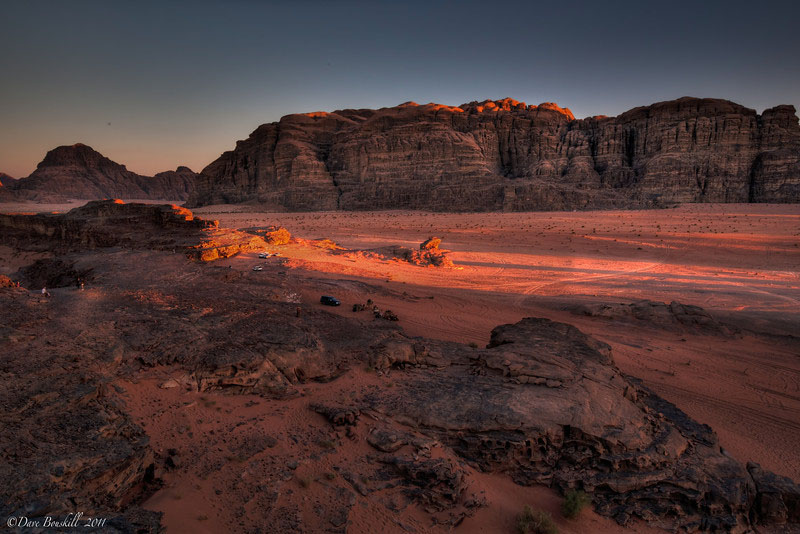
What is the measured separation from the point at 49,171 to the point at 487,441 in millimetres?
183911

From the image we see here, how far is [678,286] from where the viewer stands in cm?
1755

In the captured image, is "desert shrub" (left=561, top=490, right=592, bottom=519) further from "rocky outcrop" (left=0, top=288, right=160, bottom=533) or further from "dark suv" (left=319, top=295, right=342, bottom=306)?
"dark suv" (left=319, top=295, right=342, bottom=306)


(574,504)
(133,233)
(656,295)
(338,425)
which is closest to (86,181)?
(133,233)

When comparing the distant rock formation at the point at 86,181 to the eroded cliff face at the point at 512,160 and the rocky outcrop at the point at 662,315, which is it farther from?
the rocky outcrop at the point at 662,315

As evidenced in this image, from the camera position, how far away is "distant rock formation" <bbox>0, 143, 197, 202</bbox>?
417 ft

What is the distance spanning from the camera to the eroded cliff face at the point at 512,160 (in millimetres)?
63125

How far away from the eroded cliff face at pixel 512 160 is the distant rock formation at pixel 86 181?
68673mm

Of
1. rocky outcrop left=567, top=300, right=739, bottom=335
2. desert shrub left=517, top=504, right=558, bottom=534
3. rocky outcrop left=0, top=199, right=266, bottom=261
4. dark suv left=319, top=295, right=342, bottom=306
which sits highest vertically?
rocky outcrop left=0, top=199, right=266, bottom=261

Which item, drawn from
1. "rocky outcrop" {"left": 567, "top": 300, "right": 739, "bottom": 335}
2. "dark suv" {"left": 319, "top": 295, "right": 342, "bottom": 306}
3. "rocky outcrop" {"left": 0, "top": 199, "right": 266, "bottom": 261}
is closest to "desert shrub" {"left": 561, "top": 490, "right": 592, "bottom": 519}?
"dark suv" {"left": 319, "top": 295, "right": 342, "bottom": 306}

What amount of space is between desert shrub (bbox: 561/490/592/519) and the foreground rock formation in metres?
0.28

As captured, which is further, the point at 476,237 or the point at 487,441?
the point at 476,237

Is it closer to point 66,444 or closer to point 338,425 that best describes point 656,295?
point 338,425

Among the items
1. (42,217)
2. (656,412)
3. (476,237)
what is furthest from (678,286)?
(42,217)

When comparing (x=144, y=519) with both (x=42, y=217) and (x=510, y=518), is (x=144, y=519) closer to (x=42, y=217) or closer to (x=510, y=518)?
(x=510, y=518)
